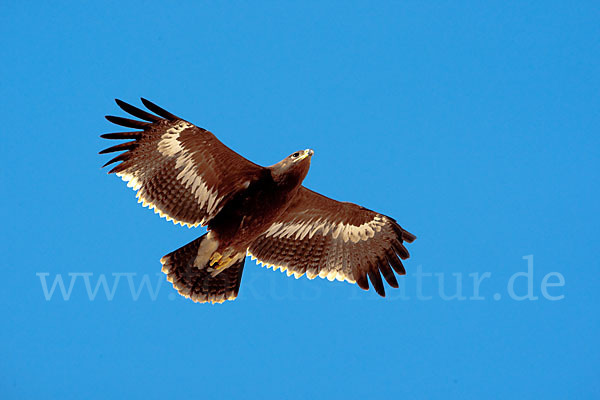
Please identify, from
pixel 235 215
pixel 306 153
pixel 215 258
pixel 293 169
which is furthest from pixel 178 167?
pixel 306 153

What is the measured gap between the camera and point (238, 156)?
9086 millimetres

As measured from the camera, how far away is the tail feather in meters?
9.73

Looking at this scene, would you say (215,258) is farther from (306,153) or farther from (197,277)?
(306,153)

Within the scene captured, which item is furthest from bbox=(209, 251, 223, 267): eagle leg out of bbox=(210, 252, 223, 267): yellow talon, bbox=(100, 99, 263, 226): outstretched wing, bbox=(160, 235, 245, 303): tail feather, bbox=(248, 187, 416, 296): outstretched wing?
bbox=(248, 187, 416, 296): outstretched wing

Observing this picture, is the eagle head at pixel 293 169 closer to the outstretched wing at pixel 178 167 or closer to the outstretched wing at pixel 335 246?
the outstretched wing at pixel 178 167

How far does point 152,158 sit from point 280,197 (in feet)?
5.56

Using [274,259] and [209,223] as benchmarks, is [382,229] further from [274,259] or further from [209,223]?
[209,223]

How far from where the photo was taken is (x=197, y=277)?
9898 millimetres

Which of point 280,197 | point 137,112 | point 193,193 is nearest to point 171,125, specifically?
point 137,112

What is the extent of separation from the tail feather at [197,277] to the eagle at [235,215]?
1 cm

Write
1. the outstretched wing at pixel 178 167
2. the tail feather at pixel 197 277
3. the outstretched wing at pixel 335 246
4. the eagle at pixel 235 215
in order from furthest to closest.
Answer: the outstretched wing at pixel 335 246, the tail feather at pixel 197 277, the eagle at pixel 235 215, the outstretched wing at pixel 178 167

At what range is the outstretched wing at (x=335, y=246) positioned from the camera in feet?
33.4

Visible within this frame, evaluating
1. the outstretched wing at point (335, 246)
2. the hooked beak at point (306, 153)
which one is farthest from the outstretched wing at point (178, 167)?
the outstretched wing at point (335, 246)

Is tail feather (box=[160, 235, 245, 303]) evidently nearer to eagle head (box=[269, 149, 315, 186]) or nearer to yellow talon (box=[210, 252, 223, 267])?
yellow talon (box=[210, 252, 223, 267])
